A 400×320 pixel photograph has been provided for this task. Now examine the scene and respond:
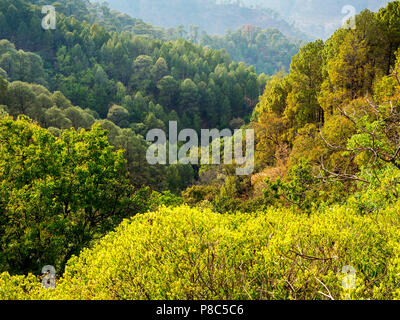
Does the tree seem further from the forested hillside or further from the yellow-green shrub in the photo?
the yellow-green shrub

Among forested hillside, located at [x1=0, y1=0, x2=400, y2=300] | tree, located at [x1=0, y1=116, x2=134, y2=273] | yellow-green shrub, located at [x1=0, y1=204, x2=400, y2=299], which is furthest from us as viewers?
tree, located at [x1=0, y1=116, x2=134, y2=273]

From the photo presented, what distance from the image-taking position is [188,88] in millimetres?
94812

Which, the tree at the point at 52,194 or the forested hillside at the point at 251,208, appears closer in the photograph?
the forested hillside at the point at 251,208

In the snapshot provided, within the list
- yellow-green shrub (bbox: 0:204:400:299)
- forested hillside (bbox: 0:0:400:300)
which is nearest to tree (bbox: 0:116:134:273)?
forested hillside (bbox: 0:0:400:300)

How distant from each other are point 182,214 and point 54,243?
772 cm

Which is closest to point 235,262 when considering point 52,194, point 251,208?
point 52,194

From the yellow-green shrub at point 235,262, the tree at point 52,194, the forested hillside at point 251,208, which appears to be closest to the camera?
the yellow-green shrub at point 235,262

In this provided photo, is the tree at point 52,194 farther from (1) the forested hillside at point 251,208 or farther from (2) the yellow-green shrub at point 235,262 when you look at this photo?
(2) the yellow-green shrub at point 235,262

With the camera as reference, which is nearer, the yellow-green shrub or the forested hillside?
the yellow-green shrub

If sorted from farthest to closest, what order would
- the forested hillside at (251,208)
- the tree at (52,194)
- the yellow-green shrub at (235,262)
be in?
the tree at (52,194) → the forested hillside at (251,208) → the yellow-green shrub at (235,262)

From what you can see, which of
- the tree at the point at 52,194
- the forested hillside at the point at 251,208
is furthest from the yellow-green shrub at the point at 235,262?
the tree at the point at 52,194

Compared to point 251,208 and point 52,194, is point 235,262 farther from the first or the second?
point 251,208

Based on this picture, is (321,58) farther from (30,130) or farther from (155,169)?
(155,169)
